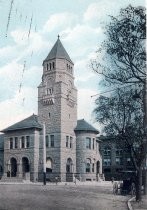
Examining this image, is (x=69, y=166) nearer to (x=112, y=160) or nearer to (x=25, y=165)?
(x=25, y=165)

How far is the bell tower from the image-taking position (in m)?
52.6

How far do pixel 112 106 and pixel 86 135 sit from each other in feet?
104

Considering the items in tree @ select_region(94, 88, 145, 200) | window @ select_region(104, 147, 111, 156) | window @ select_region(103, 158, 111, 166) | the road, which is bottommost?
window @ select_region(103, 158, 111, 166)

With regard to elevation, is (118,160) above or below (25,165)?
below

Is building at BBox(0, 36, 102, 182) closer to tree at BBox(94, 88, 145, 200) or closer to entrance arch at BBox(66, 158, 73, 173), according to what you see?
entrance arch at BBox(66, 158, 73, 173)

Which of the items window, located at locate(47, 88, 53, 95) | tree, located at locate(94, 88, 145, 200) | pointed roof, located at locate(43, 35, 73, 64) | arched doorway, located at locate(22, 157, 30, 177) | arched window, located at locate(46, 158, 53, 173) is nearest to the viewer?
tree, located at locate(94, 88, 145, 200)

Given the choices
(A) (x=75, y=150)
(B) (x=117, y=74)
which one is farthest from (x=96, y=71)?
(A) (x=75, y=150)

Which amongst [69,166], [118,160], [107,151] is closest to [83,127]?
[69,166]

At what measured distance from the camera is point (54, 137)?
2093 inches

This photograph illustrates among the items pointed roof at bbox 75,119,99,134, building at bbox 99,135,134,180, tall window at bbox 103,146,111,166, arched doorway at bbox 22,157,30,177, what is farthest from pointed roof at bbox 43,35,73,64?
tall window at bbox 103,146,111,166

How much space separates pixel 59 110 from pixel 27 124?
5388 millimetres

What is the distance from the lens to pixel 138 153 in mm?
24281

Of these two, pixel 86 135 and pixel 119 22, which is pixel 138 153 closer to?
pixel 119 22

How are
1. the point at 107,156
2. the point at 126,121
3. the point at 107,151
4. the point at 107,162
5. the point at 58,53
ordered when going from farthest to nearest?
1. the point at 107,151
2. the point at 107,156
3. the point at 107,162
4. the point at 58,53
5. the point at 126,121
